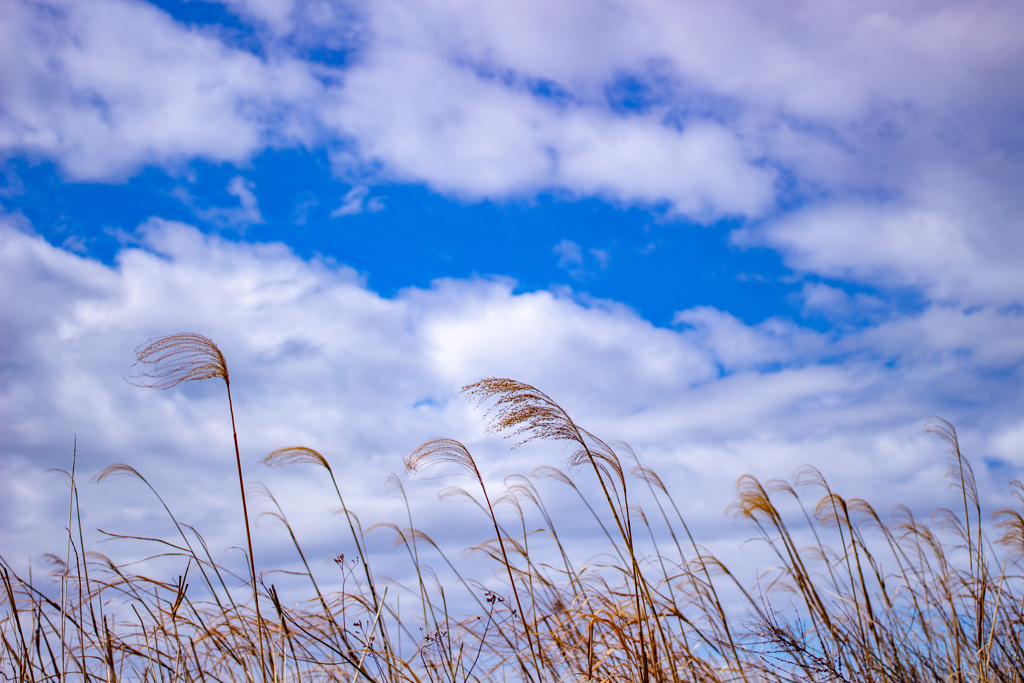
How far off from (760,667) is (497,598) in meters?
1.45

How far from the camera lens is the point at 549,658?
135 inches

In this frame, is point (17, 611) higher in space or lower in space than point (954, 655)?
higher

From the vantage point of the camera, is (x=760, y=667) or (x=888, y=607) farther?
(x=888, y=607)

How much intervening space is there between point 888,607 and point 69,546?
16.7 ft

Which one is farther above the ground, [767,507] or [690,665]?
[767,507]

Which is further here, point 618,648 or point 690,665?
point 690,665

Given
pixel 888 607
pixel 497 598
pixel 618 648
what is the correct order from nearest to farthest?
pixel 618 648
pixel 497 598
pixel 888 607

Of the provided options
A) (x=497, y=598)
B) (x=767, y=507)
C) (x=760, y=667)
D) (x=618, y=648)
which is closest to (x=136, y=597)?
(x=497, y=598)

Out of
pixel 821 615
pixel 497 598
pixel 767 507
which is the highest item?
pixel 767 507

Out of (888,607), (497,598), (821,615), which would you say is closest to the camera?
(497,598)

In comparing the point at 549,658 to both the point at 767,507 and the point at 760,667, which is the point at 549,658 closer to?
the point at 760,667

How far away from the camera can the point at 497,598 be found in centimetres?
392

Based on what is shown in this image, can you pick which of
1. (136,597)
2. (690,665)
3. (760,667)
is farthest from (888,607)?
(136,597)

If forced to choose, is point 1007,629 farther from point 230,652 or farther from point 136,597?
point 136,597
